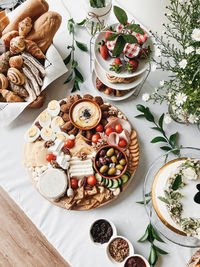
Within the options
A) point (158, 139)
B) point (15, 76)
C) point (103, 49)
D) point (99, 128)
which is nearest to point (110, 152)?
point (99, 128)

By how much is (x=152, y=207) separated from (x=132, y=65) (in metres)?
0.64

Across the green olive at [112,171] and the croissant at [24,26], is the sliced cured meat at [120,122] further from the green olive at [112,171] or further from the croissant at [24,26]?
the croissant at [24,26]

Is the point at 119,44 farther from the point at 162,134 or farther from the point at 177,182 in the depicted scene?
the point at 177,182

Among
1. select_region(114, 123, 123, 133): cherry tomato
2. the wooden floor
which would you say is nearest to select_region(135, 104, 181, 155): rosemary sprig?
select_region(114, 123, 123, 133): cherry tomato

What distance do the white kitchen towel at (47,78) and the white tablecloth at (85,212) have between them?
0.07 meters

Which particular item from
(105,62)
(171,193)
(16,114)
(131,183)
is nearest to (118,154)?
(131,183)

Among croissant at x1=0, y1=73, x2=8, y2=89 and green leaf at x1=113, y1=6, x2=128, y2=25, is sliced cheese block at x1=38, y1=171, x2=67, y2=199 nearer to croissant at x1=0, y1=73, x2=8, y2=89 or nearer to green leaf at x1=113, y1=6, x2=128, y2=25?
croissant at x1=0, y1=73, x2=8, y2=89

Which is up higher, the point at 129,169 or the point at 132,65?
the point at 132,65

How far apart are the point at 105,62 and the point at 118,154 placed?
0.43 metres

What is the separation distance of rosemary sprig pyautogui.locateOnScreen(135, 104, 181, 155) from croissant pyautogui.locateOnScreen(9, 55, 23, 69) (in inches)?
24.4

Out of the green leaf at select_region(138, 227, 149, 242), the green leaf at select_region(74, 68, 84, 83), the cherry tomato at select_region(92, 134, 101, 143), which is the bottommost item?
the green leaf at select_region(138, 227, 149, 242)

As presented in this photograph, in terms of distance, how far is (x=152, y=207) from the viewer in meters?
1.23

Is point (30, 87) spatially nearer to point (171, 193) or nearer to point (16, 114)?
point (16, 114)

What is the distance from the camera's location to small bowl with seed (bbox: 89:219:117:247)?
3.94ft
